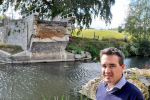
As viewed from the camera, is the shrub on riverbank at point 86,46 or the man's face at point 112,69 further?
the shrub on riverbank at point 86,46

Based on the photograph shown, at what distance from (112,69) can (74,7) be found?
18.1 metres

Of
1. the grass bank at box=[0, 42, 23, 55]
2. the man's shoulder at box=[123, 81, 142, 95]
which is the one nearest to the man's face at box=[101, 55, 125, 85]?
the man's shoulder at box=[123, 81, 142, 95]

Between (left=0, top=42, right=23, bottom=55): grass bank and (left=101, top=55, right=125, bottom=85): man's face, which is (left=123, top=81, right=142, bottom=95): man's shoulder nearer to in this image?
(left=101, top=55, right=125, bottom=85): man's face

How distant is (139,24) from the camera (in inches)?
994

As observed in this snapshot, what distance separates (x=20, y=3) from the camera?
65.8 feet

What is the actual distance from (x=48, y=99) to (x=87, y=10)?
602 inches

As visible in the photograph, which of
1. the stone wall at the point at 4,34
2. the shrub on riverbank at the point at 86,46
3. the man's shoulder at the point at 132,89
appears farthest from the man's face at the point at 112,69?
the stone wall at the point at 4,34

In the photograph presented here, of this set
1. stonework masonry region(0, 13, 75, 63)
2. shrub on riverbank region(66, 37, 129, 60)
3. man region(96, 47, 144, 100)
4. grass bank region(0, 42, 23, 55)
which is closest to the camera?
man region(96, 47, 144, 100)

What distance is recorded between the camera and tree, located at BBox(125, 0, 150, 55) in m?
24.5

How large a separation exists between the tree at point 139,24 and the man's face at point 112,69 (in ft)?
82.8

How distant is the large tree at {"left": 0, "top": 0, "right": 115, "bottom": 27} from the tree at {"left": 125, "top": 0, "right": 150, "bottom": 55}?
5.18 metres

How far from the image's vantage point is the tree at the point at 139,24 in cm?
2450

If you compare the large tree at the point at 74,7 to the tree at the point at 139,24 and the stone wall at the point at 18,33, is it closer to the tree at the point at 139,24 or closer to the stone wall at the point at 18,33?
the stone wall at the point at 18,33

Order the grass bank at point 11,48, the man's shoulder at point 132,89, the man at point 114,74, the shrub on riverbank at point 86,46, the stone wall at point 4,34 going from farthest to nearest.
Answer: the stone wall at point 4,34 < the shrub on riverbank at point 86,46 < the grass bank at point 11,48 < the man at point 114,74 < the man's shoulder at point 132,89
